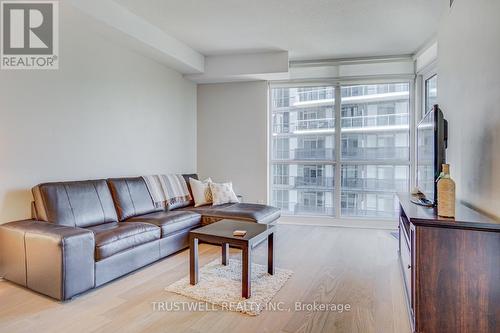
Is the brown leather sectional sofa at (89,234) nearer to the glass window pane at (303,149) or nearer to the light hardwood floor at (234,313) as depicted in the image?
the light hardwood floor at (234,313)

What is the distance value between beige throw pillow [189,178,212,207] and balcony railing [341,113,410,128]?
249 centimetres

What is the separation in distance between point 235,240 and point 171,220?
1200 millimetres

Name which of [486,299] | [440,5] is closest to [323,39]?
[440,5]

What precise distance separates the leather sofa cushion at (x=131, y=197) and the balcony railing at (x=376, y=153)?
3164mm

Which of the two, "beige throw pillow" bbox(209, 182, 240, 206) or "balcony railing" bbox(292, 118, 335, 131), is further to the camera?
"balcony railing" bbox(292, 118, 335, 131)

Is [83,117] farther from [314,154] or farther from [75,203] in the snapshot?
[314,154]

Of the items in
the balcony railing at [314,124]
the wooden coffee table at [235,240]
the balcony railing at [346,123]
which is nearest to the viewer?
the wooden coffee table at [235,240]

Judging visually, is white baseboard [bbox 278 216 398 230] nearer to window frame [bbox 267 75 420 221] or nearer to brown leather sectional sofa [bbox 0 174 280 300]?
window frame [bbox 267 75 420 221]

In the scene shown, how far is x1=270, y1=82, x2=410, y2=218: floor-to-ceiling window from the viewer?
493 centimetres

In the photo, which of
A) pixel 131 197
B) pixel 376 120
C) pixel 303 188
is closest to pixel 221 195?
pixel 131 197

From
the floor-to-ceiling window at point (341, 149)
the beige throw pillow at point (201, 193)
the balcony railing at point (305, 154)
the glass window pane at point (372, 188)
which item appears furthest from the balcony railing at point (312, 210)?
the beige throw pillow at point (201, 193)

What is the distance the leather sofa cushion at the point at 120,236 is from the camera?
256cm

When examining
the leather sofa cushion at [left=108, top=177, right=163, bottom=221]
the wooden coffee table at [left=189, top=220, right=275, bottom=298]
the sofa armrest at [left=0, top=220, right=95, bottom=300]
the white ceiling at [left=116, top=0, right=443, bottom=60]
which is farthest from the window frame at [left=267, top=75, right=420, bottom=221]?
the sofa armrest at [left=0, top=220, right=95, bottom=300]

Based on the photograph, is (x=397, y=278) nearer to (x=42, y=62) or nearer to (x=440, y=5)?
(x=440, y=5)
